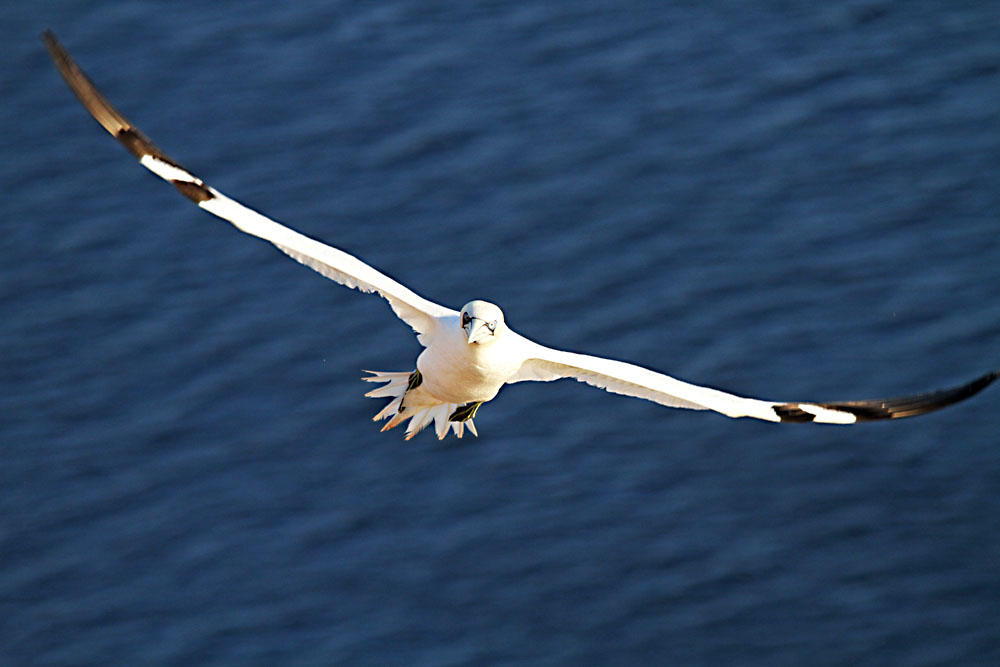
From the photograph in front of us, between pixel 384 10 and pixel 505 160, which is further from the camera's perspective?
pixel 384 10

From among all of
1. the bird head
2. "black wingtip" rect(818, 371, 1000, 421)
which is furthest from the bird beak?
"black wingtip" rect(818, 371, 1000, 421)

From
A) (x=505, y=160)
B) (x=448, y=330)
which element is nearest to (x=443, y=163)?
(x=505, y=160)

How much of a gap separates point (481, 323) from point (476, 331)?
0.25 feet

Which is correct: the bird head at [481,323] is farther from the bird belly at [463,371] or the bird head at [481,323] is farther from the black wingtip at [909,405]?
the black wingtip at [909,405]

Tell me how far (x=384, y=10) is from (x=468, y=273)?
201 inches

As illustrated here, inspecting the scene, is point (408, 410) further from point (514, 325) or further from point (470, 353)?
point (514, 325)

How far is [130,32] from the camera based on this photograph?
75.4 feet

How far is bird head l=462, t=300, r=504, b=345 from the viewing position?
12.5m

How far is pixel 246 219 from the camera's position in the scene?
12.9 metres

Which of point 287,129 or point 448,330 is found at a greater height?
point 287,129

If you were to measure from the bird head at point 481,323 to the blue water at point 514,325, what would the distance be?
5165 mm

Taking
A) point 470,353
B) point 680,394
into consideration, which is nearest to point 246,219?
point 470,353

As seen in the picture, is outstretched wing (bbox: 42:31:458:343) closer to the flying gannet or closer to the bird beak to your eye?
the flying gannet

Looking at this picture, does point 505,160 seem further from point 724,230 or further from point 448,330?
point 448,330
